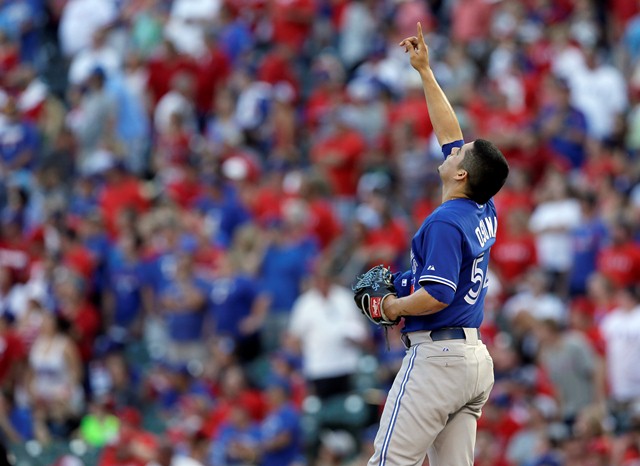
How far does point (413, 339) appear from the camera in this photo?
6422 millimetres

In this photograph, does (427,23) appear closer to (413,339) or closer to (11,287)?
(11,287)

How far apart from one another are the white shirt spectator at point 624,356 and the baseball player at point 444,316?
5.51 m

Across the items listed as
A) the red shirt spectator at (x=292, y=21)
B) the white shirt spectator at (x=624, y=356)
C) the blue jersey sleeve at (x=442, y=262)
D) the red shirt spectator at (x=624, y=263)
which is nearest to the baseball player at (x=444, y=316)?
the blue jersey sleeve at (x=442, y=262)

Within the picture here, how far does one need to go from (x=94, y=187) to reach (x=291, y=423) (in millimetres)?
5935

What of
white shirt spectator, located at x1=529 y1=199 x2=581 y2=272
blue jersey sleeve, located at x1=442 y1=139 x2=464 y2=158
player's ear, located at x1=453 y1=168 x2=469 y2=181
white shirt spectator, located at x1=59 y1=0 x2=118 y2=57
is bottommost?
player's ear, located at x1=453 y1=168 x2=469 y2=181

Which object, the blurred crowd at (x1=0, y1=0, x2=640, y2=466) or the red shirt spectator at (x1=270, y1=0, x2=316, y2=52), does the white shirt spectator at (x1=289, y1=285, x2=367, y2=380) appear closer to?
the blurred crowd at (x1=0, y1=0, x2=640, y2=466)

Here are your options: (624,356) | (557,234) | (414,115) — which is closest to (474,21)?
(414,115)

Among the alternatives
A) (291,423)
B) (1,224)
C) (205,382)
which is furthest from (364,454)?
(1,224)

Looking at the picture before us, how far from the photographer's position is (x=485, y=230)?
252 inches

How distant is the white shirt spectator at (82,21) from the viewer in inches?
789

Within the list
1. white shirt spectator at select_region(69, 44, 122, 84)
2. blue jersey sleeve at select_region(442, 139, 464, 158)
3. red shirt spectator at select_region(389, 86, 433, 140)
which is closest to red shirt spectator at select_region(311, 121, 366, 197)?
red shirt spectator at select_region(389, 86, 433, 140)

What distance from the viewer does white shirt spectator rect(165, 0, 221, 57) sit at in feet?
62.7

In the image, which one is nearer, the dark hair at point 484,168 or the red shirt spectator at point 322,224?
the dark hair at point 484,168

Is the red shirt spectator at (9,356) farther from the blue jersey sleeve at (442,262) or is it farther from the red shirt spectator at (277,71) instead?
the blue jersey sleeve at (442,262)
